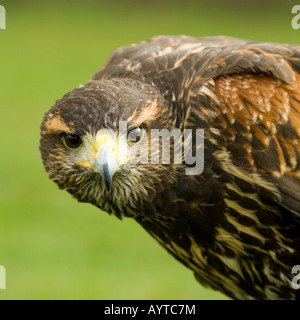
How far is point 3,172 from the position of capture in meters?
12.6

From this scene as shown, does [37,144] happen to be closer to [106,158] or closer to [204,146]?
[204,146]

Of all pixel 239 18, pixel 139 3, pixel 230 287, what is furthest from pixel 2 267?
pixel 139 3

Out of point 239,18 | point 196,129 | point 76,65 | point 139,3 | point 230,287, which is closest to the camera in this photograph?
point 196,129

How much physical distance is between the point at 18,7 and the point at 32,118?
13.8 meters

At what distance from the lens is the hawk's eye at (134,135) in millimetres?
4500


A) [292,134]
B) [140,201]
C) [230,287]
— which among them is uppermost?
[292,134]

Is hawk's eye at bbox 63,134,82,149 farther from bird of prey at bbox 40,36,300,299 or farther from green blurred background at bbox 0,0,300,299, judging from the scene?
green blurred background at bbox 0,0,300,299

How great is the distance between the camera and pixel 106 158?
4.30 m

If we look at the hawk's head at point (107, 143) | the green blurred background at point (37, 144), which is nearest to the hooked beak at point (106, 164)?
the hawk's head at point (107, 143)

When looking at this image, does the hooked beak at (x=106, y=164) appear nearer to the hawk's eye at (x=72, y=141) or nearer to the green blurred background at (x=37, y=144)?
the hawk's eye at (x=72, y=141)

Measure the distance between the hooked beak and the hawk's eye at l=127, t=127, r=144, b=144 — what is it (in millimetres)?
189

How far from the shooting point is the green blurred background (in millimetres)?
8531

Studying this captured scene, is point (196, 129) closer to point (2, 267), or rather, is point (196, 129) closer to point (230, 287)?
point (230, 287)

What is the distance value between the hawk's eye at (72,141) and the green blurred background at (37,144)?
3578 millimetres
